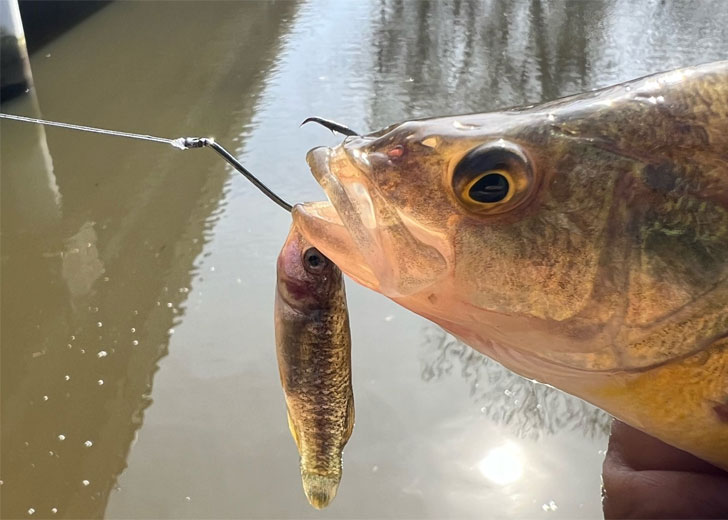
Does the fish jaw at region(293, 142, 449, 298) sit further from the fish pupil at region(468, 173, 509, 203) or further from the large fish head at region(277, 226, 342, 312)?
the large fish head at region(277, 226, 342, 312)

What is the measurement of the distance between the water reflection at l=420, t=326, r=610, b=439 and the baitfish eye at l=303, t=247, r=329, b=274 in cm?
182

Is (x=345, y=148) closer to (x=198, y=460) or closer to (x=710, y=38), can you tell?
(x=198, y=460)

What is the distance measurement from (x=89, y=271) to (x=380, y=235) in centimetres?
300

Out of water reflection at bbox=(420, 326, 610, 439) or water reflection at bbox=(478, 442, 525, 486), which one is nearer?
water reflection at bbox=(478, 442, 525, 486)

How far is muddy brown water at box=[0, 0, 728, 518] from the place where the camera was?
8.19 ft

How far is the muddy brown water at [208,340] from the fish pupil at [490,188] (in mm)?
1843

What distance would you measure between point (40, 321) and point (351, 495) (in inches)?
69.3

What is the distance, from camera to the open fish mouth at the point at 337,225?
893mm

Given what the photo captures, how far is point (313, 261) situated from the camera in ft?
3.74

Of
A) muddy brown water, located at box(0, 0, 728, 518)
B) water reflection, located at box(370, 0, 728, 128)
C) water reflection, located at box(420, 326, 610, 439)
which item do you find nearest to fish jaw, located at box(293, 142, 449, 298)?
muddy brown water, located at box(0, 0, 728, 518)

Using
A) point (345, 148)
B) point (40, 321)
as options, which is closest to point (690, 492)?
point (345, 148)

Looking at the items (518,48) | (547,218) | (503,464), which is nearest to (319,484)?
(547,218)

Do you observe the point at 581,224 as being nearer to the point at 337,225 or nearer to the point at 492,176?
the point at 492,176

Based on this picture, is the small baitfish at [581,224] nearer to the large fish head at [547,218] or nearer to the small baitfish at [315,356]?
the large fish head at [547,218]
